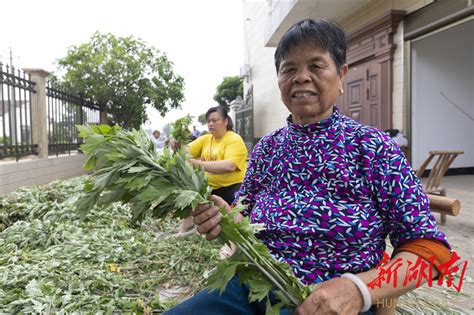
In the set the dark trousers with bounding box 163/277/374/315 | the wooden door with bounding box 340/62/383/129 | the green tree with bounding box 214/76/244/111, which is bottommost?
the dark trousers with bounding box 163/277/374/315

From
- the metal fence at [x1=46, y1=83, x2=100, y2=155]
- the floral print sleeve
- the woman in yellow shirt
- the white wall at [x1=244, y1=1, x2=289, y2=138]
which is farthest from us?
the white wall at [x1=244, y1=1, x2=289, y2=138]

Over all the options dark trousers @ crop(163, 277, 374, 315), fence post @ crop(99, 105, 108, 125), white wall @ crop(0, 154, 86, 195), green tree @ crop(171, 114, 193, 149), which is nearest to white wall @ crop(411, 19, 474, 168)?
green tree @ crop(171, 114, 193, 149)

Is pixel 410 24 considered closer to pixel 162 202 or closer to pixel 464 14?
pixel 464 14

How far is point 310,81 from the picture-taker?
154cm

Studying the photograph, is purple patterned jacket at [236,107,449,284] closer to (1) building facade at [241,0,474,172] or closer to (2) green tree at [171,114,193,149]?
(2) green tree at [171,114,193,149]

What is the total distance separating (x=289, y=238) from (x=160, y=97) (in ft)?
48.6

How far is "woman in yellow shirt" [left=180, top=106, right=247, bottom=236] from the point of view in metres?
4.10

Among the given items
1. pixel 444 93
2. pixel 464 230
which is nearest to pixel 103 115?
pixel 444 93

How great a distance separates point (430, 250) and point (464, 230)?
11.9 ft

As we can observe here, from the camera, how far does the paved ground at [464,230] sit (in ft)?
8.50

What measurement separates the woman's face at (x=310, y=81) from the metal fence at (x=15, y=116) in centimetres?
637

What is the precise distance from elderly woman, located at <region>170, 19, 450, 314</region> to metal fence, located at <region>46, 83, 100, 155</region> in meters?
7.50

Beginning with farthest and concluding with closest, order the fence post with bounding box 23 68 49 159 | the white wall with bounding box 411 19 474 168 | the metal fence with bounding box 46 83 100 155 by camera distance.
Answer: the metal fence with bounding box 46 83 100 155
the fence post with bounding box 23 68 49 159
the white wall with bounding box 411 19 474 168

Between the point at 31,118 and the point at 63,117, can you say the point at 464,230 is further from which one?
the point at 63,117
